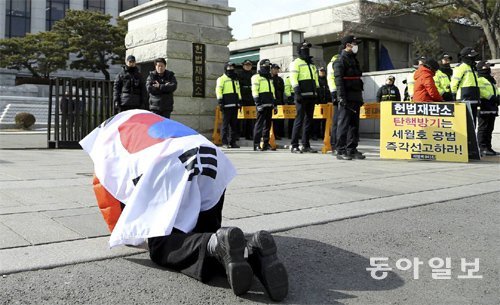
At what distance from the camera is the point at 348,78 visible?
9.92 meters

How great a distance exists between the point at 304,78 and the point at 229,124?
2918 millimetres

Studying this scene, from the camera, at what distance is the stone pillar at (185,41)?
45.4 ft

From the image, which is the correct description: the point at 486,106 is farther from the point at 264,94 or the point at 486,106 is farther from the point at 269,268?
the point at 269,268

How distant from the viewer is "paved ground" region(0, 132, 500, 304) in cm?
365

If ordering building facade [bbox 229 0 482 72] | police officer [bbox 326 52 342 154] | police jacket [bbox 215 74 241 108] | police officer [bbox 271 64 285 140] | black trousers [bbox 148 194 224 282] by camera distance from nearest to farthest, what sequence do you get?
black trousers [bbox 148 194 224 282]
police officer [bbox 326 52 342 154]
police jacket [bbox 215 74 241 108]
police officer [bbox 271 64 285 140]
building facade [bbox 229 0 482 72]

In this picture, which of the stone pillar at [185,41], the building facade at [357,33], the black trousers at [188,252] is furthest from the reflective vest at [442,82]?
the black trousers at [188,252]

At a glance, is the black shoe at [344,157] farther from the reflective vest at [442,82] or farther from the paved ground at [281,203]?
the reflective vest at [442,82]

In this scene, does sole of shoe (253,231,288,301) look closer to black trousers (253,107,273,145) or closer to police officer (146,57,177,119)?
police officer (146,57,177,119)

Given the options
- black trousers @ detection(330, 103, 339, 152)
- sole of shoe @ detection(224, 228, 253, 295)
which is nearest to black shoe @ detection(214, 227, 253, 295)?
sole of shoe @ detection(224, 228, 253, 295)

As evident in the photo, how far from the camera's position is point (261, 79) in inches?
482

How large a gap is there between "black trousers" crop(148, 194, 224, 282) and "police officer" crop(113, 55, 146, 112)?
7.45m

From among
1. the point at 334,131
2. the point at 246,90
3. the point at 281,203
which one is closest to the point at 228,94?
the point at 246,90

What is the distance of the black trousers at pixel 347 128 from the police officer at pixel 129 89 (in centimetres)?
409

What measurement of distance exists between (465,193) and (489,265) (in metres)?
3.08
